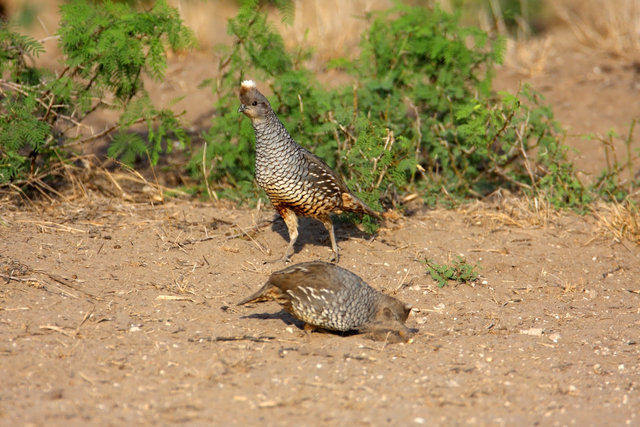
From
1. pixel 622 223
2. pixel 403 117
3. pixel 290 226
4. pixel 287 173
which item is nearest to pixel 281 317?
pixel 290 226

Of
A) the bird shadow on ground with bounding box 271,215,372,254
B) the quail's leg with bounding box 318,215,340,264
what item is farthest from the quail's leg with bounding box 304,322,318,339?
the bird shadow on ground with bounding box 271,215,372,254

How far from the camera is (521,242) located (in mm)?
7035

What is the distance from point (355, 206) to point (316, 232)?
0.77 metres

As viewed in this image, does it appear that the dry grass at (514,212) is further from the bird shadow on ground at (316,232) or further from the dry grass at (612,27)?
the dry grass at (612,27)

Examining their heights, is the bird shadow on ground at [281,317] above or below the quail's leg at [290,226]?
below

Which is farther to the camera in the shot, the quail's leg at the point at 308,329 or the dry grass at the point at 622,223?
the dry grass at the point at 622,223

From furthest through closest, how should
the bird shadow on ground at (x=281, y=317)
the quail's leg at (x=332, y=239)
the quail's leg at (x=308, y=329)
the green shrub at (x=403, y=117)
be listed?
the green shrub at (x=403, y=117) < the quail's leg at (x=332, y=239) < the bird shadow on ground at (x=281, y=317) < the quail's leg at (x=308, y=329)

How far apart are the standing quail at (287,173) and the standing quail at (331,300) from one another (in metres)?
1.25

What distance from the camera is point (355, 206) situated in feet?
21.5

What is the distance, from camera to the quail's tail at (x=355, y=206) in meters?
6.48

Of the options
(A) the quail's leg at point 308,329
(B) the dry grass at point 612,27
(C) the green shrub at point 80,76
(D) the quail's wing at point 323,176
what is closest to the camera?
(A) the quail's leg at point 308,329

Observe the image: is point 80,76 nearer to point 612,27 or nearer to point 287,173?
point 287,173

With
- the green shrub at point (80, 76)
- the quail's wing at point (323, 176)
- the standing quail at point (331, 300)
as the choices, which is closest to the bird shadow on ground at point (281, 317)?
the standing quail at point (331, 300)

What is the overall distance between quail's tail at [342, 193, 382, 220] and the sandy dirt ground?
0.38 metres
